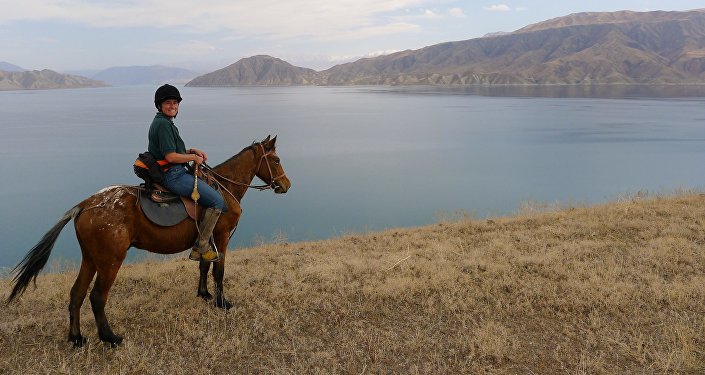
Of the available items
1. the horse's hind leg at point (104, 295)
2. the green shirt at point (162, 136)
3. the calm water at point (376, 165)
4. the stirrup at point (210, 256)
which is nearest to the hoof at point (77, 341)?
the horse's hind leg at point (104, 295)

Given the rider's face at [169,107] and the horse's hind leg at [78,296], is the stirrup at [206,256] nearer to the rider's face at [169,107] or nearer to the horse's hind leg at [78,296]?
the horse's hind leg at [78,296]

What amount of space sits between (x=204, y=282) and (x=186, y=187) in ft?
5.25

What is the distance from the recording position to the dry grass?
182 inches

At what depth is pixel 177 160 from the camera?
4820 mm

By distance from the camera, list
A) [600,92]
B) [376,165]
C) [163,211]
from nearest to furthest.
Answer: [163,211], [376,165], [600,92]

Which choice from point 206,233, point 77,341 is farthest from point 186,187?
point 77,341

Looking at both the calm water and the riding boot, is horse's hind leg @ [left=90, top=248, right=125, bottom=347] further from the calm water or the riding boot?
the calm water

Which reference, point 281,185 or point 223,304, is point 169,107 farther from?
point 223,304

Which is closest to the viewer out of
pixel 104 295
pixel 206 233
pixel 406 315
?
pixel 104 295

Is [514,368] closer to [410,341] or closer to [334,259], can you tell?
[410,341]

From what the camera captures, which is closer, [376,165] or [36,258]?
[36,258]

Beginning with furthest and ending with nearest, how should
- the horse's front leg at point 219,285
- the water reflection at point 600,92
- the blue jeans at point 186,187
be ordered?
the water reflection at point 600,92
the horse's front leg at point 219,285
the blue jeans at point 186,187

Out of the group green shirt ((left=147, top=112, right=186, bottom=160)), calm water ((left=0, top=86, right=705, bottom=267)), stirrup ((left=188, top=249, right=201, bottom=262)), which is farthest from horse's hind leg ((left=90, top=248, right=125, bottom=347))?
calm water ((left=0, top=86, right=705, bottom=267))

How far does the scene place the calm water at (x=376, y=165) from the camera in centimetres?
1853
